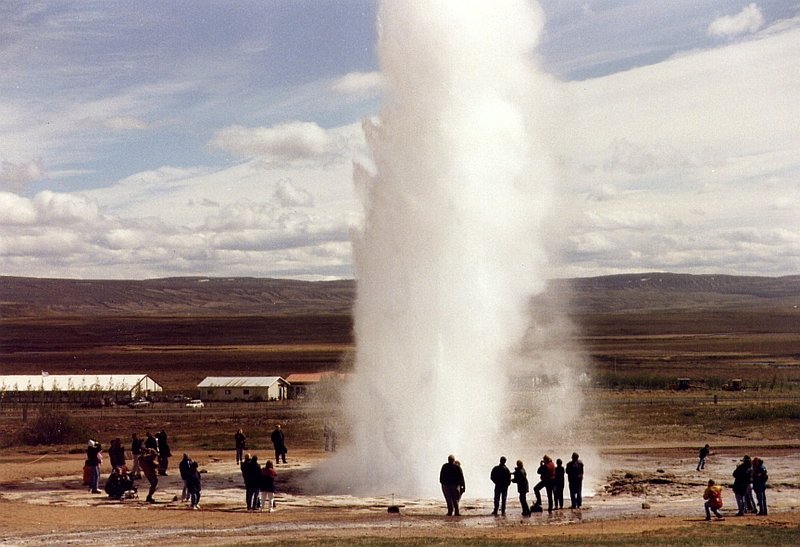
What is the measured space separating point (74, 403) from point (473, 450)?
178 ft

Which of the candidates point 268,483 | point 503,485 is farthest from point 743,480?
point 268,483

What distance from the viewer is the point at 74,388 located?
7962 centimetres

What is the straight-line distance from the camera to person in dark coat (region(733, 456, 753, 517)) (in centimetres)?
2039

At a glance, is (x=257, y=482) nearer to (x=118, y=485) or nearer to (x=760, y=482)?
(x=118, y=485)

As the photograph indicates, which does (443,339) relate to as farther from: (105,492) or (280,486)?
(105,492)

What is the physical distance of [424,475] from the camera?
2433cm

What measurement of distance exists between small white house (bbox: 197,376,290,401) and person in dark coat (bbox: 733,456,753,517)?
59633 millimetres

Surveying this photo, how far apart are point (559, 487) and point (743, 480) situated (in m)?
3.87

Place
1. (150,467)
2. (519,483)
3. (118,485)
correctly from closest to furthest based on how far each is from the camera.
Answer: (519,483) < (150,467) < (118,485)

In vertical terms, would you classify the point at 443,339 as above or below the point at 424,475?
above

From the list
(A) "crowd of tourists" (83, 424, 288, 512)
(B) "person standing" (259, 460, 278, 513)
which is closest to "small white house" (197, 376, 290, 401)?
(A) "crowd of tourists" (83, 424, 288, 512)

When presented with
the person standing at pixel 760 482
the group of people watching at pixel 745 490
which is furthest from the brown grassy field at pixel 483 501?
the group of people watching at pixel 745 490

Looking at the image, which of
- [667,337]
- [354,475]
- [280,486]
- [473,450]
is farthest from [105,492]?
[667,337]

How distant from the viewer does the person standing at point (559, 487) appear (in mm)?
21484
